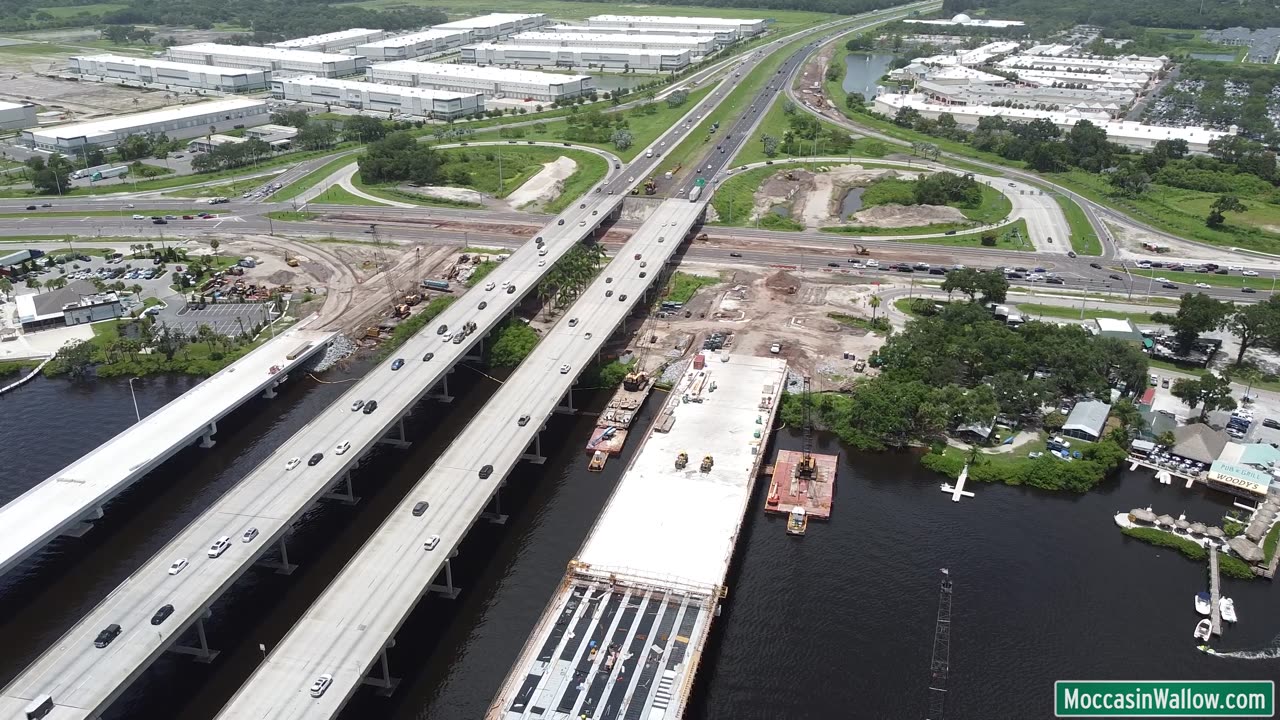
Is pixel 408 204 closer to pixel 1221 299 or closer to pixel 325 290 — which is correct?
pixel 325 290

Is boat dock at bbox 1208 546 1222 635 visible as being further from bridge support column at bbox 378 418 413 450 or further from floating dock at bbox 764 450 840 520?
bridge support column at bbox 378 418 413 450

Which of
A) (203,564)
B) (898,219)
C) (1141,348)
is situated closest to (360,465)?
(203,564)

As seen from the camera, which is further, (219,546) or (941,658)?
(219,546)

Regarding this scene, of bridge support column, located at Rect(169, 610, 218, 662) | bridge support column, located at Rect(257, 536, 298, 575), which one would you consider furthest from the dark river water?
bridge support column, located at Rect(257, 536, 298, 575)

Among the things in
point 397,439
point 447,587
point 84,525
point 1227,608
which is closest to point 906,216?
point 1227,608

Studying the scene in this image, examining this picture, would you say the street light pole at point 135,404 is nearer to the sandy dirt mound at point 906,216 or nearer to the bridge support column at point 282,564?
the bridge support column at point 282,564

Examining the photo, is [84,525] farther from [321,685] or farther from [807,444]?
[807,444]

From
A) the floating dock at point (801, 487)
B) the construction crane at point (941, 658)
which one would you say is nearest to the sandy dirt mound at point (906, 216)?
the floating dock at point (801, 487)
